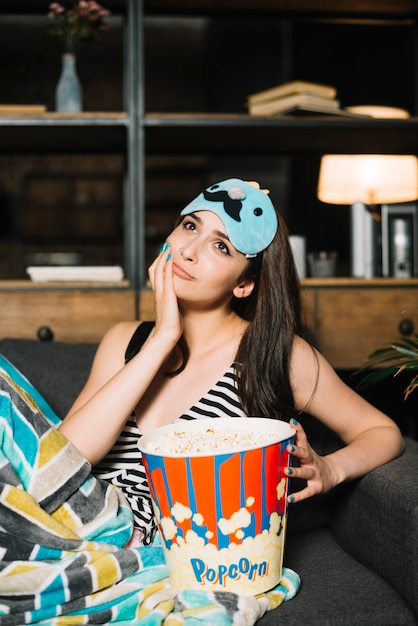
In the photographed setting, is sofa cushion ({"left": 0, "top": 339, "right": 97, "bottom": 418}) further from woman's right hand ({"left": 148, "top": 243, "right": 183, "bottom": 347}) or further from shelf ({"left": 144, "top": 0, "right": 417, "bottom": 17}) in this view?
shelf ({"left": 144, "top": 0, "right": 417, "bottom": 17})

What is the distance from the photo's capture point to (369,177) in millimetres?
2629

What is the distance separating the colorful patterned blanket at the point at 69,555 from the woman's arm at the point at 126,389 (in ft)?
0.31

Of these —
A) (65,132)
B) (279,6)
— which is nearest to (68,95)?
(65,132)

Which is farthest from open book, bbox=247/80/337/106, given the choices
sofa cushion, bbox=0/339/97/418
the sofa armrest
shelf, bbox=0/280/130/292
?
the sofa armrest

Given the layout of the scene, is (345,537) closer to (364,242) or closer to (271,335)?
(271,335)

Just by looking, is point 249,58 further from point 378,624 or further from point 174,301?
point 378,624

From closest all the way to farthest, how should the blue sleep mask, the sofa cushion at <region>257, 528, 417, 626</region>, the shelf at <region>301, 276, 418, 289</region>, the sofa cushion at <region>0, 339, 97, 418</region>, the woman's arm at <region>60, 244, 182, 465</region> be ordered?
1. the sofa cushion at <region>257, 528, 417, 626</region>
2. the woman's arm at <region>60, 244, 182, 465</region>
3. the blue sleep mask
4. the sofa cushion at <region>0, 339, 97, 418</region>
5. the shelf at <region>301, 276, 418, 289</region>

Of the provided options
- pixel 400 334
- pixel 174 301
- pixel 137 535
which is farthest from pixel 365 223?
pixel 137 535

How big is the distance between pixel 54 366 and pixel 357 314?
3.22 feet

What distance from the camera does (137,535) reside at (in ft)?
4.26

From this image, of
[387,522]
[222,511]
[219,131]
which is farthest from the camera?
Result: [219,131]

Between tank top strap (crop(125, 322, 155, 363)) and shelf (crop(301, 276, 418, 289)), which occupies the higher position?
shelf (crop(301, 276, 418, 289))

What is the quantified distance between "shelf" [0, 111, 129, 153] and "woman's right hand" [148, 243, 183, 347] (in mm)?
958

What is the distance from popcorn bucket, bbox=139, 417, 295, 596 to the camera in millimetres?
1020
